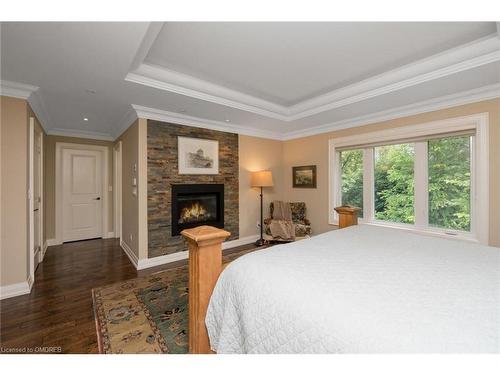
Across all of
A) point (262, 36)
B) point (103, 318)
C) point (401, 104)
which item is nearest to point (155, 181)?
point (103, 318)

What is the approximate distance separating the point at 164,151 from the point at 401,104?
11.6 feet

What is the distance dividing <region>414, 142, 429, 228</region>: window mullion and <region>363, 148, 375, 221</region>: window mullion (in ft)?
2.11

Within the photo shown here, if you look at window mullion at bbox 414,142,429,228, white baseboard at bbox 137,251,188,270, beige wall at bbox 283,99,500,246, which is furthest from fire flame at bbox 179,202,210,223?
window mullion at bbox 414,142,429,228

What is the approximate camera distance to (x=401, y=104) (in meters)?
3.15

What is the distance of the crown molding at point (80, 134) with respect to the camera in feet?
14.3

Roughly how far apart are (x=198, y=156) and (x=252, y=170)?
1.27 m

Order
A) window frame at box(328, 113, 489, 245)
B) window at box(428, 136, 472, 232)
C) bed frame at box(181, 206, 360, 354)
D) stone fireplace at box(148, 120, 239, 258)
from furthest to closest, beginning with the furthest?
stone fireplace at box(148, 120, 239, 258)
window at box(428, 136, 472, 232)
window frame at box(328, 113, 489, 245)
bed frame at box(181, 206, 360, 354)

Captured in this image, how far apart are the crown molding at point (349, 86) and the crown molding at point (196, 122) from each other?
77 cm

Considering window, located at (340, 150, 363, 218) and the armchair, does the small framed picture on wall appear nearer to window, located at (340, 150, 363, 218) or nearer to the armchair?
the armchair

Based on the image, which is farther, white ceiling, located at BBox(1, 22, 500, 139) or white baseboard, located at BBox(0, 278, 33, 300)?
white baseboard, located at BBox(0, 278, 33, 300)

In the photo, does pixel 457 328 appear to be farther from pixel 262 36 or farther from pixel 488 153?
pixel 488 153

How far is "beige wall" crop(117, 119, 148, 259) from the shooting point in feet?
10.7

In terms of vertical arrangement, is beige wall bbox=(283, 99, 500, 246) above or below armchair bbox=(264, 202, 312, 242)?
above
